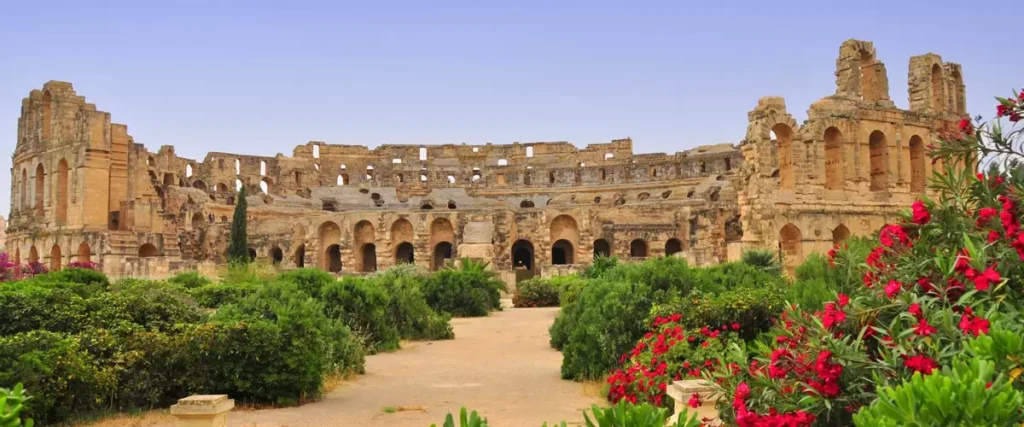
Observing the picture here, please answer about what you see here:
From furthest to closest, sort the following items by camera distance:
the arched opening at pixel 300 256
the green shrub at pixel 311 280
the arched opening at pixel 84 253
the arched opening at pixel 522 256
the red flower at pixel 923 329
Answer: the arched opening at pixel 522 256 < the arched opening at pixel 300 256 < the arched opening at pixel 84 253 < the green shrub at pixel 311 280 < the red flower at pixel 923 329

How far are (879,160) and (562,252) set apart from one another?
17.6 m

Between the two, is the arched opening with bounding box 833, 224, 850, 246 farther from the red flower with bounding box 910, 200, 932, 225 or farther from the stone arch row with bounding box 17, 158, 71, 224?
the stone arch row with bounding box 17, 158, 71, 224

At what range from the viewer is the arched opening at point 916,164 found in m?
24.9

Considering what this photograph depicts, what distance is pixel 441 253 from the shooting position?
38.6m

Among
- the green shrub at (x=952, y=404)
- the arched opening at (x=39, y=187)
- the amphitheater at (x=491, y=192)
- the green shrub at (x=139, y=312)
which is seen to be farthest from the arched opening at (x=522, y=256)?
the green shrub at (x=952, y=404)

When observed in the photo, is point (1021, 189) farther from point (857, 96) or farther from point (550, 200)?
point (550, 200)

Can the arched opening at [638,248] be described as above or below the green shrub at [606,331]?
above

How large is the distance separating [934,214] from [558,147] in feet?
163

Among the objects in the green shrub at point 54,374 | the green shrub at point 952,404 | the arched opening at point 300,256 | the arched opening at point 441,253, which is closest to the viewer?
the green shrub at point 952,404

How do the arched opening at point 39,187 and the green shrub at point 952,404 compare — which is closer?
the green shrub at point 952,404

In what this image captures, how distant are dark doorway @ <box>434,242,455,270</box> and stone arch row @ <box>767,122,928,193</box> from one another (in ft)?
58.5

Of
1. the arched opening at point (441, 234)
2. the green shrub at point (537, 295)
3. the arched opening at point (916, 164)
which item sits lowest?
the green shrub at point (537, 295)

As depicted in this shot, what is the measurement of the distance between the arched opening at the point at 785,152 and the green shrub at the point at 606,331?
15.9 m

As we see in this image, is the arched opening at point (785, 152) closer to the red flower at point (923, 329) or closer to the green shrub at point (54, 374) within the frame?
the green shrub at point (54, 374)
